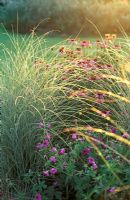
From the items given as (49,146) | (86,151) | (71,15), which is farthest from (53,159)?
(71,15)

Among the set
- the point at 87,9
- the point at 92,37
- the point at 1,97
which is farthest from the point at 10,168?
the point at 87,9

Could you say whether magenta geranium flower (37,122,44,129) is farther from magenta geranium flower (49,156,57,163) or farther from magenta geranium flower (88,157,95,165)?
magenta geranium flower (88,157,95,165)

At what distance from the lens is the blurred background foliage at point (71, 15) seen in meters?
13.8

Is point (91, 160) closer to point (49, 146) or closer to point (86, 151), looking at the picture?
point (86, 151)

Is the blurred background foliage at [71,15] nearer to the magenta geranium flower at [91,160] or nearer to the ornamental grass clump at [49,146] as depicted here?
the ornamental grass clump at [49,146]

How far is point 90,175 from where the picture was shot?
353 cm

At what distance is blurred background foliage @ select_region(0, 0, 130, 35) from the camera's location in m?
13.8

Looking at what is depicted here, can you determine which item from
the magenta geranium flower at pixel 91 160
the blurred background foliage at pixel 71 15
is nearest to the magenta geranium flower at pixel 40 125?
the magenta geranium flower at pixel 91 160

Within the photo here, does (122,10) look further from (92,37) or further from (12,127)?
(12,127)

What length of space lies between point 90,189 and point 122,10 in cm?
1057

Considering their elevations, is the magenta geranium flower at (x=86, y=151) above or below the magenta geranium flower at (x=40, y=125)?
below

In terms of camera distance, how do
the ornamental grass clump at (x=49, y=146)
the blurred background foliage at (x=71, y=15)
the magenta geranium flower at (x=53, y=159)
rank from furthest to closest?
the blurred background foliage at (x=71, y=15)
the magenta geranium flower at (x=53, y=159)
the ornamental grass clump at (x=49, y=146)

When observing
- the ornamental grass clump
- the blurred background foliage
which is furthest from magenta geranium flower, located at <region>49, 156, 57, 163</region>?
the blurred background foliage

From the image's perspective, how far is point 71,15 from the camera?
48.0 ft
